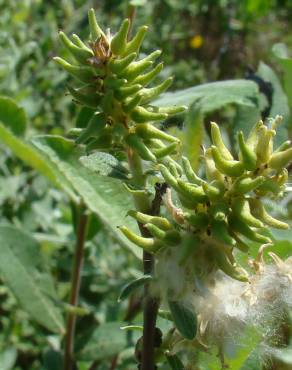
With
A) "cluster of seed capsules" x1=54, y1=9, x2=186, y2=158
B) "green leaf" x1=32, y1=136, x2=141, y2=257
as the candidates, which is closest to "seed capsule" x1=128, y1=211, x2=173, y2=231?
"cluster of seed capsules" x1=54, y1=9, x2=186, y2=158

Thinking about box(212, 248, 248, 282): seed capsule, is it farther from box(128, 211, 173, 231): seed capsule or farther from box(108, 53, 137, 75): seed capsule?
box(108, 53, 137, 75): seed capsule

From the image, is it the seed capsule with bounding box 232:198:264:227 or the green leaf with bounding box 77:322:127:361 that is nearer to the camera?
the seed capsule with bounding box 232:198:264:227

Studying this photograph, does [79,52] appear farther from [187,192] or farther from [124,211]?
[124,211]

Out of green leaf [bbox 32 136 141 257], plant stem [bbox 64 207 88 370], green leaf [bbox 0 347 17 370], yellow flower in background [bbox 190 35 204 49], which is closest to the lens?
green leaf [bbox 32 136 141 257]

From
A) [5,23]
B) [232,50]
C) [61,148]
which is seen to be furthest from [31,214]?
[232,50]

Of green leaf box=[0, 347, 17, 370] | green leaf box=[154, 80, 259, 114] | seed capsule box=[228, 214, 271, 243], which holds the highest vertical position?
green leaf box=[154, 80, 259, 114]

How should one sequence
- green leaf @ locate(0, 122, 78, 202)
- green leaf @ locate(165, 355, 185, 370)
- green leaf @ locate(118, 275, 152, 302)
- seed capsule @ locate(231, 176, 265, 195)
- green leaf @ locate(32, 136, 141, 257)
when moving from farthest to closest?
1. green leaf @ locate(0, 122, 78, 202)
2. green leaf @ locate(32, 136, 141, 257)
3. green leaf @ locate(165, 355, 185, 370)
4. green leaf @ locate(118, 275, 152, 302)
5. seed capsule @ locate(231, 176, 265, 195)

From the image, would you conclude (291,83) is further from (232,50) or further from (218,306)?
(232,50)
